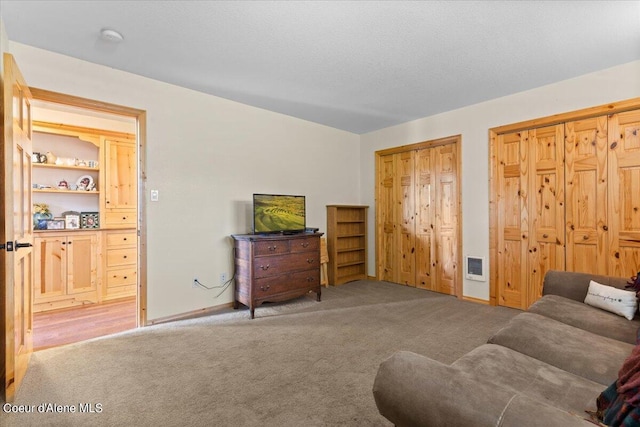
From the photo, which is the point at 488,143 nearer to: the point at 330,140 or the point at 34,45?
the point at 330,140

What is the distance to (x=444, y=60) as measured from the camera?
2723 millimetres

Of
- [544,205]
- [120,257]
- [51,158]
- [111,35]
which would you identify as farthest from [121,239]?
[544,205]

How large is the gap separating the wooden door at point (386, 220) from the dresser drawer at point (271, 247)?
82.6 inches

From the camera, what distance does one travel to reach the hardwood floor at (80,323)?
2.79 metres

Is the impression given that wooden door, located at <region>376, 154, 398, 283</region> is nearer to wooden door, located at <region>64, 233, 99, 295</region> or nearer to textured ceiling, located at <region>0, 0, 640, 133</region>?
textured ceiling, located at <region>0, 0, 640, 133</region>

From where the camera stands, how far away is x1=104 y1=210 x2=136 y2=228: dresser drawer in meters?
4.20

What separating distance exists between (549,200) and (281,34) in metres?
3.30

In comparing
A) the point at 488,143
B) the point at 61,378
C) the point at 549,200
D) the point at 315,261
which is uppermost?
the point at 488,143

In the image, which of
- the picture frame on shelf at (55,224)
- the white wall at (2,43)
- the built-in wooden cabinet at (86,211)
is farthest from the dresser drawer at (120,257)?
the white wall at (2,43)

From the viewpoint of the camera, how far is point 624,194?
2.88m

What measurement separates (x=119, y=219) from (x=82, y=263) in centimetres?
72

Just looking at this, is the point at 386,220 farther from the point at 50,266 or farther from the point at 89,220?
the point at 50,266

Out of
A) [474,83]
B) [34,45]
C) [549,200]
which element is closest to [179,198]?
[34,45]

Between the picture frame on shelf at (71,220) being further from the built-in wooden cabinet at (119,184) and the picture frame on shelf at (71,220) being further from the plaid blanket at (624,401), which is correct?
the plaid blanket at (624,401)
